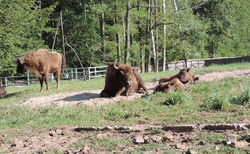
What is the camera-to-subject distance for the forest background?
2377 cm

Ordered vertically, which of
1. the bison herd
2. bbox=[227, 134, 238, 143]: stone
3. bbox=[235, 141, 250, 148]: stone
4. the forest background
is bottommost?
bbox=[235, 141, 250, 148]: stone

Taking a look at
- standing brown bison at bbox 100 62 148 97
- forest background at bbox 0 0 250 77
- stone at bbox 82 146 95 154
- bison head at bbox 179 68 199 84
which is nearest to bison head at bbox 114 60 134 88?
standing brown bison at bbox 100 62 148 97

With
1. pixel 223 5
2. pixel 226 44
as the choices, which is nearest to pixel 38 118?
pixel 223 5

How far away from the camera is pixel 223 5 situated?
138 ft

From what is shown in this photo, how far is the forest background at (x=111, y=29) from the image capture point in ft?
78.0

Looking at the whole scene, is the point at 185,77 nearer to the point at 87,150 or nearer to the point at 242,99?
the point at 242,99

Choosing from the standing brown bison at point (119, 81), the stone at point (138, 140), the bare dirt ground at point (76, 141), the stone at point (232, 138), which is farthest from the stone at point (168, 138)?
the standing brown bison at point (119, 81)

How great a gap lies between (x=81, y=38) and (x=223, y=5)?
74.3 ft

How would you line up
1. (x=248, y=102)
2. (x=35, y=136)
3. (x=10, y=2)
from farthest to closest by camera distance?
(x=10, y=2)
(x=248, y=102)
(x=35, y=136)

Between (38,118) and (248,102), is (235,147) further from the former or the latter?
(38,118)

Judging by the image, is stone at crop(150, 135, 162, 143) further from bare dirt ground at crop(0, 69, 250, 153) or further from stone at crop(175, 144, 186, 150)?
stone at crop(175, 144, 186, 150)

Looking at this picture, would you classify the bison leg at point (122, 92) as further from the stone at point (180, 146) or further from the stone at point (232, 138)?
the stone at point (232, 138)

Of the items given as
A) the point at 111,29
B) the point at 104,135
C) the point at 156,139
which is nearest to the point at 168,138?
the point at 156,139

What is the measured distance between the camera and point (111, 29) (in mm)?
27875
